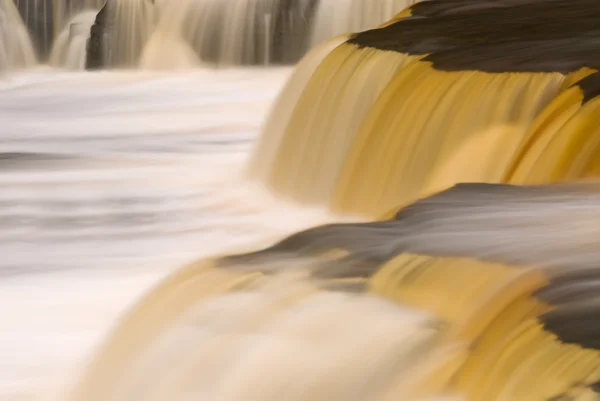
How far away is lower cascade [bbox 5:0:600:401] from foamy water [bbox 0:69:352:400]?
485 mm

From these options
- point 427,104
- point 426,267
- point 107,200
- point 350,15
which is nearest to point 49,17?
point 350,15

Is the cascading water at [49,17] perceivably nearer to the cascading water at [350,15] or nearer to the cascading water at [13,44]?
the cascading water at [13,44]

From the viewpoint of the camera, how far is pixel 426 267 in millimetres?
2873

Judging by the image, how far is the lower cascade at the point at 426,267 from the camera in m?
2.53

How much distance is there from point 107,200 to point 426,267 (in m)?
3.61

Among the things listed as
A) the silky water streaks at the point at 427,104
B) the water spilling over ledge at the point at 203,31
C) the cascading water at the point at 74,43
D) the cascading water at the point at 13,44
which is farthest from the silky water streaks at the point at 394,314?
the cascading water at the point at 13,44

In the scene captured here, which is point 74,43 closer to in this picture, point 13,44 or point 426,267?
point 13,44

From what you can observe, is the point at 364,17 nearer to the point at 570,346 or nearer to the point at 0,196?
the point at 0,196

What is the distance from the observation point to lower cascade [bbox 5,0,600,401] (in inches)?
99.6

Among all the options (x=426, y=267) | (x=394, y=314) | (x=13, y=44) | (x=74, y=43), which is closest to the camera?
(x=394, y=314)

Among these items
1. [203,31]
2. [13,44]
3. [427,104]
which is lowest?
[13,44]

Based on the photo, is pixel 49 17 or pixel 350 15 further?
pixel 49 17

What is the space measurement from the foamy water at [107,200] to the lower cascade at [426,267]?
485 mm

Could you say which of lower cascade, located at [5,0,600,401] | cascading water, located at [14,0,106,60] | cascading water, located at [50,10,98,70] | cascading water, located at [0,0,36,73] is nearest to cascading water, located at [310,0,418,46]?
cascading water, located at [50,10,98,70]
